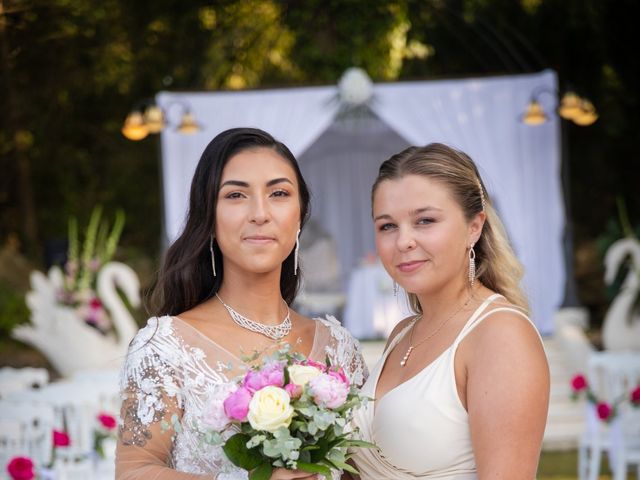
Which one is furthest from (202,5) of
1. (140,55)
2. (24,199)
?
(24,199)

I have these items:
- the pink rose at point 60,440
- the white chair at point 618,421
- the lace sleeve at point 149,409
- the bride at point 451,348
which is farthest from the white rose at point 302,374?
the white chair at point 618,421

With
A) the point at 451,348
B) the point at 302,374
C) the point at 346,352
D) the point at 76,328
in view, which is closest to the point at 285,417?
the point at 302,374

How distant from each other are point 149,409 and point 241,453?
0.40 meters

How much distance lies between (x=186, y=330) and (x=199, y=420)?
369 mm

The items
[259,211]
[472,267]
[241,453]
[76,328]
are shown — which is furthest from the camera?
[76,328]

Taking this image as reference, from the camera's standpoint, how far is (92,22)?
12758mm

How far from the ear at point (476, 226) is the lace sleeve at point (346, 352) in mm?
552

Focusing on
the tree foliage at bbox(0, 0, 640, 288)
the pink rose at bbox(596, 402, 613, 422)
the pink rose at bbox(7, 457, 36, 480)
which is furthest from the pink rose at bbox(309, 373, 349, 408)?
the tree foliage at bbox(0, 0, 640, 288)

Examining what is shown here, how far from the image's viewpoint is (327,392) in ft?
7.58

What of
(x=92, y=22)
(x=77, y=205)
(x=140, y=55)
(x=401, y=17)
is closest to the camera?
(x=92, y=22)

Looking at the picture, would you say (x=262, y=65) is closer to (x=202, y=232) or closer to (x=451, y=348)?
(x=202, y=232)

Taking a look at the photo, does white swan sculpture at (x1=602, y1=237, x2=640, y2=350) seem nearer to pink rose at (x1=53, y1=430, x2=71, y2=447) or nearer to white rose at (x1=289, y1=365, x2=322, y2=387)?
pink rose at (x1=53, y1=430, x2=71, y2=447)

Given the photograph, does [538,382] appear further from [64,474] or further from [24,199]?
[24,199]

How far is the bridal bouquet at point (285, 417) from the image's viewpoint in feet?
7.48
